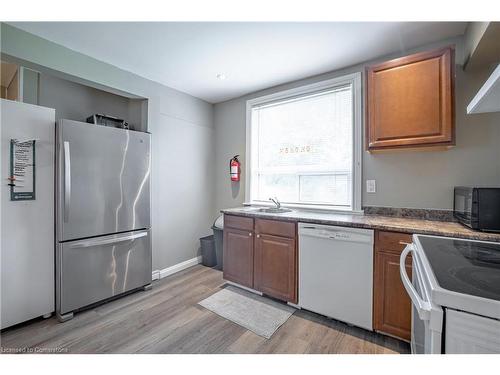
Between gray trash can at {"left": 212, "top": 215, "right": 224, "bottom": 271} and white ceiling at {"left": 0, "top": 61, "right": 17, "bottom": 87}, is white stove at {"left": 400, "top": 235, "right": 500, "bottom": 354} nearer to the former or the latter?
gray trash can at {"left": 212, "top": 215, "right": 224, "bottom": 271}

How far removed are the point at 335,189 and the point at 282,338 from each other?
161 centimetres

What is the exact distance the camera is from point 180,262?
327 cm

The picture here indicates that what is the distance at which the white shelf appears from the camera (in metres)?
1.02

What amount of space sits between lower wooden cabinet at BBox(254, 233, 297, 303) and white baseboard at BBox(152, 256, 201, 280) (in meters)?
1.29

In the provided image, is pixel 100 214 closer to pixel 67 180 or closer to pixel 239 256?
pixel 67 180

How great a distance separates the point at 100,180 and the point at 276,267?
6.48 ft

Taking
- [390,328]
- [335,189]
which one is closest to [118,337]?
[390,328]

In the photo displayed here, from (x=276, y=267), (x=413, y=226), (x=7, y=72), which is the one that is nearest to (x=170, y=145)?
(x=7, y=72)

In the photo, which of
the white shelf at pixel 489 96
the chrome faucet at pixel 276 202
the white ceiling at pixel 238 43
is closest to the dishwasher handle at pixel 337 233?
the chrome faucet at pixel 276 202

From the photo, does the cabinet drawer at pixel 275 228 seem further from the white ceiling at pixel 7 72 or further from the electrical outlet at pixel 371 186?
the white ceiling at pixel 7 72

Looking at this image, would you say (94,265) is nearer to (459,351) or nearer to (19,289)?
(19,289)

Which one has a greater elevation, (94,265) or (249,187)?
(249,187)

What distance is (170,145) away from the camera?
10.3 ft

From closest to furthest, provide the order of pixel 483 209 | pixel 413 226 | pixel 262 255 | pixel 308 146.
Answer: pixel 483 209, pixel 413 226, pixel 262 255, pixel 308 146
